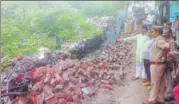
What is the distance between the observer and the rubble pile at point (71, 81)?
9.27m

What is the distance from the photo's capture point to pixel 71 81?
10.3 metres

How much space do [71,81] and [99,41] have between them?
9844 mm

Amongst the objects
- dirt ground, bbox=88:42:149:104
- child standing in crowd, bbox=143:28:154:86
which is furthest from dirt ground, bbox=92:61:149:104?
child standing in crowd, bbox=143:28:154:86

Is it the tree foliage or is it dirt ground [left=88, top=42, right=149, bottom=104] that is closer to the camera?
dirt ground [left=88, top=42, right=149, bottom=104]

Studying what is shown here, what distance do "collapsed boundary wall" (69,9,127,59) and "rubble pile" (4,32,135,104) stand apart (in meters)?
2.89

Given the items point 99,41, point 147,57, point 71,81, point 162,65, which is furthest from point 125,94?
point 99,41

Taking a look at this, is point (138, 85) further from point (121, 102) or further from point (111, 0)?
point (111, 0)

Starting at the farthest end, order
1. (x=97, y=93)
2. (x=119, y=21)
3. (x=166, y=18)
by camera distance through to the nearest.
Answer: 1. (x=119, y=21)
2. (x=166, y=18)
3. (x=97, y=93)

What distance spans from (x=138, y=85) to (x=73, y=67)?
2135mm

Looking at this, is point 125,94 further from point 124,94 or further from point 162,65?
point 162,65

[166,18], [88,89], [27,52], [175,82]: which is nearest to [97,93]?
[88,89]

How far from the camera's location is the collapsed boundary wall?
15.9 m

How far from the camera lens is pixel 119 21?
24328 mm

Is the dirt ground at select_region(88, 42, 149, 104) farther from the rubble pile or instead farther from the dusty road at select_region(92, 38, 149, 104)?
the rubble pile
